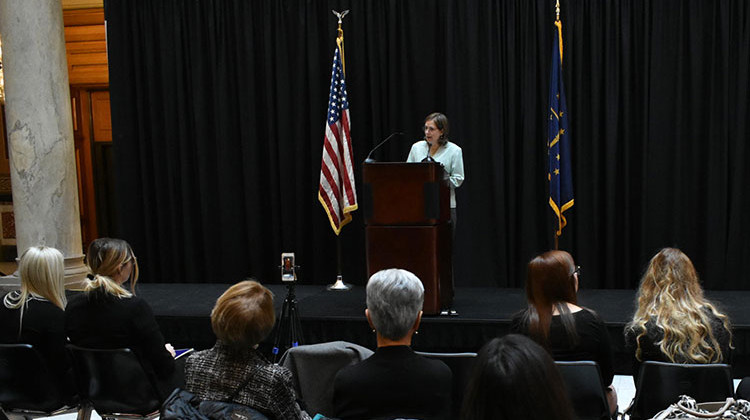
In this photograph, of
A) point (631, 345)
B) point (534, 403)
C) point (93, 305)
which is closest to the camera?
point (534, 403)

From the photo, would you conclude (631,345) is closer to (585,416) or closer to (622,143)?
(585,416)

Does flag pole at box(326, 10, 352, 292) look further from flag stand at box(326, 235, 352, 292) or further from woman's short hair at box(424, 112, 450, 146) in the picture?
woman's short hair at box(424, 112, 450, 146)

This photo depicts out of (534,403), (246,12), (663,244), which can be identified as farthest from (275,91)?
(534,403)

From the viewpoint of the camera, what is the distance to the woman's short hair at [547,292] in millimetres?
2918

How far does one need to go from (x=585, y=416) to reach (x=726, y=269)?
4266 mm

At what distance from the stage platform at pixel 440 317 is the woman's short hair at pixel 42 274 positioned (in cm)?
222

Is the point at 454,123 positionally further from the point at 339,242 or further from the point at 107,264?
the point at 107,264

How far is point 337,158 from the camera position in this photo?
673cm

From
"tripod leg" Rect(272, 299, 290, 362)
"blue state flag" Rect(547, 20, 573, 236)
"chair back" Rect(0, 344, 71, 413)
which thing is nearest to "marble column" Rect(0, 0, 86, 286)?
"tripod leg" Rect(272, 299, 290, 362)

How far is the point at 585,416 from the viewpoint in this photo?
285 cm

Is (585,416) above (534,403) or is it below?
below

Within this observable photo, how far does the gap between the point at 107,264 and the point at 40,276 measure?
1.11 ft

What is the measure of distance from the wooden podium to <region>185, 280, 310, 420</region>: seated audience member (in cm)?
250

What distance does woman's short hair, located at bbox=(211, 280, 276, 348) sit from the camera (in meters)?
2.51
